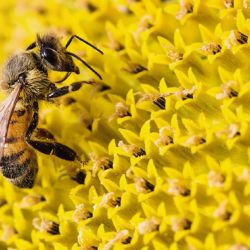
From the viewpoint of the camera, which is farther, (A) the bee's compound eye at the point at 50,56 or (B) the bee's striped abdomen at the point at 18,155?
(A) the bee's compound eye at the point at 50,56

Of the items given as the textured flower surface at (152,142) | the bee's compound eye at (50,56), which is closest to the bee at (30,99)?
the bee's compound eye at (50,56)

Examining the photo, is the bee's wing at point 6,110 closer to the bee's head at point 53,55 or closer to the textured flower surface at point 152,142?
the bee's head at point 53,55

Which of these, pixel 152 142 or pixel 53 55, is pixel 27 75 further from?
pixel 152 142

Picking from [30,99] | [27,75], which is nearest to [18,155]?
[30,99]

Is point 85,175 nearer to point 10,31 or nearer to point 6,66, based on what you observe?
point 6,66

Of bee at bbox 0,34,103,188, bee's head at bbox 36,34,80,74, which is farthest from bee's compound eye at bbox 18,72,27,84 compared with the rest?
bee's head at bbox 36,34,80,74
